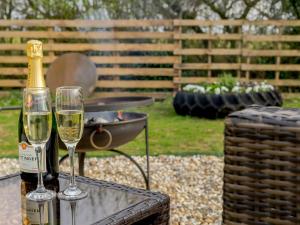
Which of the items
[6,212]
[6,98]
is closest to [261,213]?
[6,212]

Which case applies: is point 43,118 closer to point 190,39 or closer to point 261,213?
point 261,213

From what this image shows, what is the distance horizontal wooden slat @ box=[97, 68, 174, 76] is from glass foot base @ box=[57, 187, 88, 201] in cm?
480

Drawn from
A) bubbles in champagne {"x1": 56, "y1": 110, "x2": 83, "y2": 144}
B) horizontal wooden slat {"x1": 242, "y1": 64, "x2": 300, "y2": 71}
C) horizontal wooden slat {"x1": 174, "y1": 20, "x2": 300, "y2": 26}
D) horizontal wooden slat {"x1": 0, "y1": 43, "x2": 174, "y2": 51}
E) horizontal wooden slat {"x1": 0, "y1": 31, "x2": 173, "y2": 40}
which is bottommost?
bubbles in champagne {"x1": 56, "y1": 110, "x2": 83, "y2": 144}

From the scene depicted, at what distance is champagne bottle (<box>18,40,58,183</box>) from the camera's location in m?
1.20

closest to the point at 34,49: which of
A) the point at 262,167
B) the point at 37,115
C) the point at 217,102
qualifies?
the point at 37,115

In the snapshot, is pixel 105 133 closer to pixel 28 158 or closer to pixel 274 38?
pixel 28 158

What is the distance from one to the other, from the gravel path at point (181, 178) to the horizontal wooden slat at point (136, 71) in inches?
111

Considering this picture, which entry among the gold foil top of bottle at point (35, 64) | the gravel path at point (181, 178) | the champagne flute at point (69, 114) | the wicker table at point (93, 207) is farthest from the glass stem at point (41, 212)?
the gravel path at point (181, 178)

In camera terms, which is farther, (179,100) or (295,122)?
→ (179,100)

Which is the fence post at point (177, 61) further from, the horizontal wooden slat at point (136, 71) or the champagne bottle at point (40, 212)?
the champagne bottle at point (40, 212)

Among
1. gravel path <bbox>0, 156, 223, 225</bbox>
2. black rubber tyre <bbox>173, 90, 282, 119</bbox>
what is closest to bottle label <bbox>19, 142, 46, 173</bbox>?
gravel path <bbox>0, 156, 223, 225</bbox>

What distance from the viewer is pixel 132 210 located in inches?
46.5

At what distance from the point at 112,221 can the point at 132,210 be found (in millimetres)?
78

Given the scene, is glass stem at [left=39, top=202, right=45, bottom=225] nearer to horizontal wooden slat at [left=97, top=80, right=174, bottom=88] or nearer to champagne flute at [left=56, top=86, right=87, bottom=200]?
champagne flute at [left=56, top=86, right=87, bottom=200]
